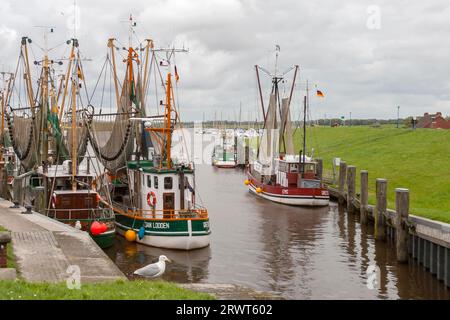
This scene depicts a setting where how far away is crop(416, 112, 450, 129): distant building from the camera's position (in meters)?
111

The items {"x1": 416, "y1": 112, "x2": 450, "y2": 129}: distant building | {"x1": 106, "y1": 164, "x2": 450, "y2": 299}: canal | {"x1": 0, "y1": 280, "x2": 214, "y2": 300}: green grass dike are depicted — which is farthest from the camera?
{"x1": 416, "y1": 112, "x2": 450, "y2": 129}: distant building

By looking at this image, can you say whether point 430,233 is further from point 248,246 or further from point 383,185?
point 248,246

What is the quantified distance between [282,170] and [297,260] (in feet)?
87.4

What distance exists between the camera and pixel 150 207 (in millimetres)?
37156

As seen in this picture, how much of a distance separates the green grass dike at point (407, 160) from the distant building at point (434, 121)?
13.2 meters

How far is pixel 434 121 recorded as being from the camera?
112375 millimetres

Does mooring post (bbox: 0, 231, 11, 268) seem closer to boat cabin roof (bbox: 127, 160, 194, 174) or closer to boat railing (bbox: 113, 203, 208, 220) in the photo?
boat railing (bbox: 113, 203, 208, 220)

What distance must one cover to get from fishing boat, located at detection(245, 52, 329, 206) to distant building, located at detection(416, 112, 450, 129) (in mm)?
48608

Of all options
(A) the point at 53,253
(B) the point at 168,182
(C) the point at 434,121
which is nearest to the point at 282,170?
(B) the point at 168,182

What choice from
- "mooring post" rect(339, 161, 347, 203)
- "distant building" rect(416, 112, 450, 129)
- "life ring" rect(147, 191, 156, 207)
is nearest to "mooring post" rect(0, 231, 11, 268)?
"life ring" rect(147, 191, 156, 207)

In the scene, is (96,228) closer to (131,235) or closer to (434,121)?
(131,235)

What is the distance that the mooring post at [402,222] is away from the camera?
30172 mm

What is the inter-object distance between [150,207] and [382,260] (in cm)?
1493
